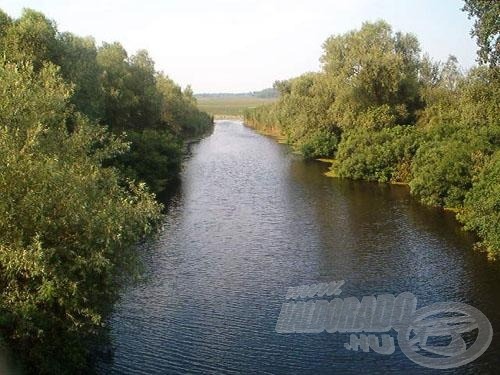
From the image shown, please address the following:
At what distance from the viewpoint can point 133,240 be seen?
22.8 meters

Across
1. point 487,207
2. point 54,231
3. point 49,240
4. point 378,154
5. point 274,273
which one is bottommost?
point 274,273

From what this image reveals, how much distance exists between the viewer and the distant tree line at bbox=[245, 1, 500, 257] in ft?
141

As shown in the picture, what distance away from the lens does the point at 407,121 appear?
263 ft

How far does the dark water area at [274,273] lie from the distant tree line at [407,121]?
3085 mm

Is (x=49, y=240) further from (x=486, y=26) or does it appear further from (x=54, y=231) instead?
(x=486, y=26)

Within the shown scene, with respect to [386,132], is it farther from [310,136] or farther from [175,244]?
[175,244]

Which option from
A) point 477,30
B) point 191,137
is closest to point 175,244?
point 477,30

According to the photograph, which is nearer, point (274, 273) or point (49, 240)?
point (49, 240)

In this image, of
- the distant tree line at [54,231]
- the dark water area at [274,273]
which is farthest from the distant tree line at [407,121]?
the distant tree line at [54,231]

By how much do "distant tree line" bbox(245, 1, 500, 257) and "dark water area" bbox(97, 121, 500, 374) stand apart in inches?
121

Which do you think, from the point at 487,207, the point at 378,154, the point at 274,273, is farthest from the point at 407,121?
the point at 274,273

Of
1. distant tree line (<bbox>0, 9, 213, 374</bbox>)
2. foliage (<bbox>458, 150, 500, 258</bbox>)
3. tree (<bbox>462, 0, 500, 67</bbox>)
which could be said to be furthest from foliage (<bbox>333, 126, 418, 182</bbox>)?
distant tree line (<bbox>0, 9, 213, 374</bbox>)

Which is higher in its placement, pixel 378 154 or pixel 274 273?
pixel 378 154

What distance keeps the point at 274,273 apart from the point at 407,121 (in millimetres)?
52250
